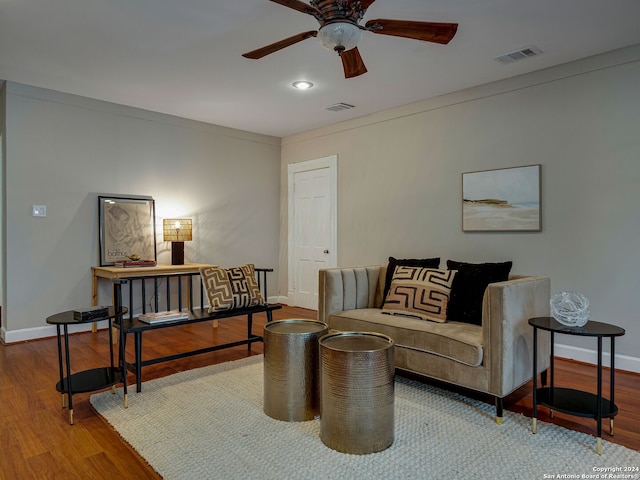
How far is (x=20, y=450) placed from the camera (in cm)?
203

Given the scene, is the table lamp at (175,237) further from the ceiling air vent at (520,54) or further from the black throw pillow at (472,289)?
the ceiling air vent at (520,54)

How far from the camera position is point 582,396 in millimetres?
2322

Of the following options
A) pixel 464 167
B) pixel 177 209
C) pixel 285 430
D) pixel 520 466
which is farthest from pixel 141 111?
pixel 520 466

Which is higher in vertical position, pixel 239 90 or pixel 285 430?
pixel 239 90

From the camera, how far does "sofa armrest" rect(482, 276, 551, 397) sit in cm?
230

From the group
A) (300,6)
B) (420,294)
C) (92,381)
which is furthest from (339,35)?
(92,381)

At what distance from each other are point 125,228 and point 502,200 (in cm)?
403

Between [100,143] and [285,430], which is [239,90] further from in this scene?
[285,430]

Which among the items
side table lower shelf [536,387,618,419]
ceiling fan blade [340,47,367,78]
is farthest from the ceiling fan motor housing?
Result: side table lower shelf [536,387,618,419]

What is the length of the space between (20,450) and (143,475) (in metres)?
0.73

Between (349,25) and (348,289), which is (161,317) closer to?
(348,289)

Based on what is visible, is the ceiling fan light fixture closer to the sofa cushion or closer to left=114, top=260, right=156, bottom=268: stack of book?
the sofa cushion

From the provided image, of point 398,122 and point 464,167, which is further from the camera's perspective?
point 398,122

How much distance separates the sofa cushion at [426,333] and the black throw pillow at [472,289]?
10 centimetres
